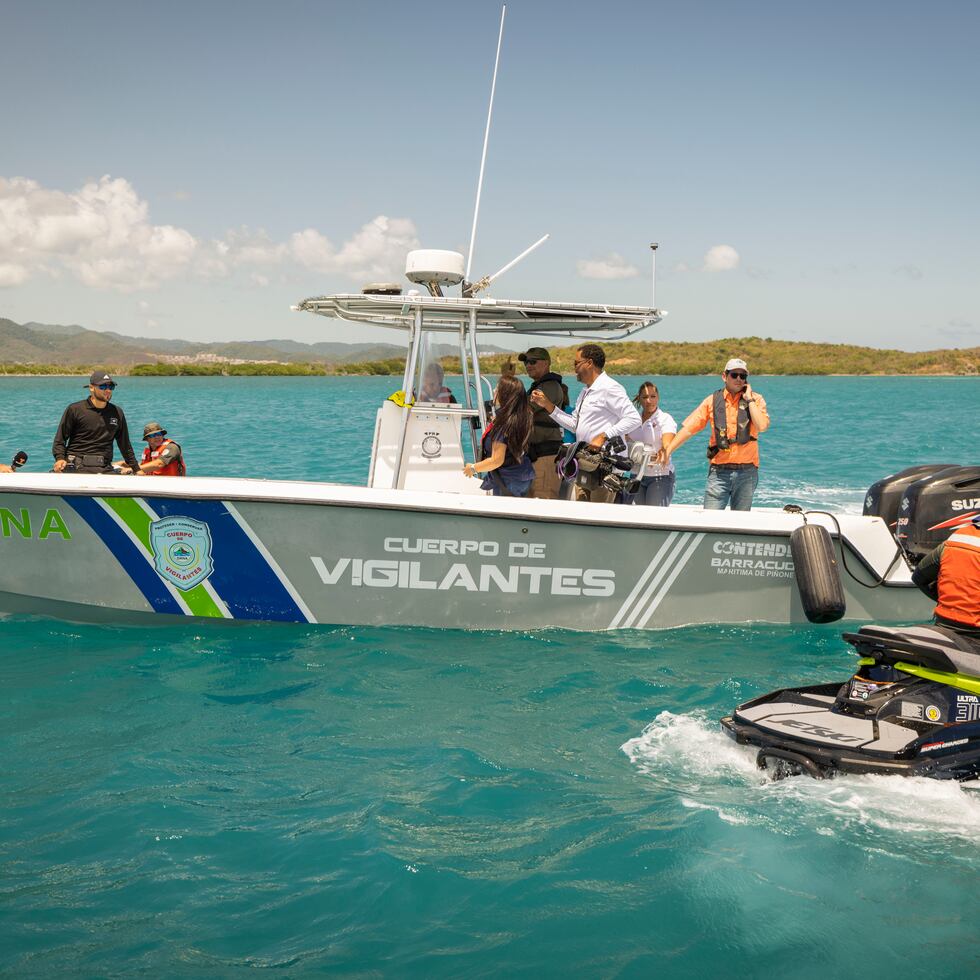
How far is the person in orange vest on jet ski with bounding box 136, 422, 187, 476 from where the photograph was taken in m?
7.14

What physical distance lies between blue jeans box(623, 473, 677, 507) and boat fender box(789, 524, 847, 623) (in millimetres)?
1925

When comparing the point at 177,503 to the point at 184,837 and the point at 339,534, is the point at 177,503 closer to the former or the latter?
the point at 339,534

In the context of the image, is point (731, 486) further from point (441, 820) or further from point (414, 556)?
point (441, 820)

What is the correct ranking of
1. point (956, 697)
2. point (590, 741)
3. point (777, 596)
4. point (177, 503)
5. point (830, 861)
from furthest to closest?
point (777, 596) → point (177, 503) → point (590, 741) → point (956, 697) → point (830, 861)

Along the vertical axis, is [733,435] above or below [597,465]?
above

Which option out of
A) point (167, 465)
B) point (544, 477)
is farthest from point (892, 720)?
point (167, 465)

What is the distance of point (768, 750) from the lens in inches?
153

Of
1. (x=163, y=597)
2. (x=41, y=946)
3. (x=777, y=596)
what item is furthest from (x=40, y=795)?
(x=777, y=596)

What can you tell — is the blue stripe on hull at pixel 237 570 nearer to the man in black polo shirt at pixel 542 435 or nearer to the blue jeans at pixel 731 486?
the man in black polo shirt at pixel 542 435

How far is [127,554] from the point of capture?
577cm

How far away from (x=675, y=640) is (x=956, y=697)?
2.28 meters

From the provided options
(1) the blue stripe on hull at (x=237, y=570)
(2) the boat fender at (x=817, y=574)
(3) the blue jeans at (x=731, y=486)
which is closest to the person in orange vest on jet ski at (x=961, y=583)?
(2) the boat fender at (x=817, y=574)

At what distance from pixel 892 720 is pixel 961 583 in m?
0.66

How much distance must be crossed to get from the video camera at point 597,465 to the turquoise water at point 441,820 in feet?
3.46
